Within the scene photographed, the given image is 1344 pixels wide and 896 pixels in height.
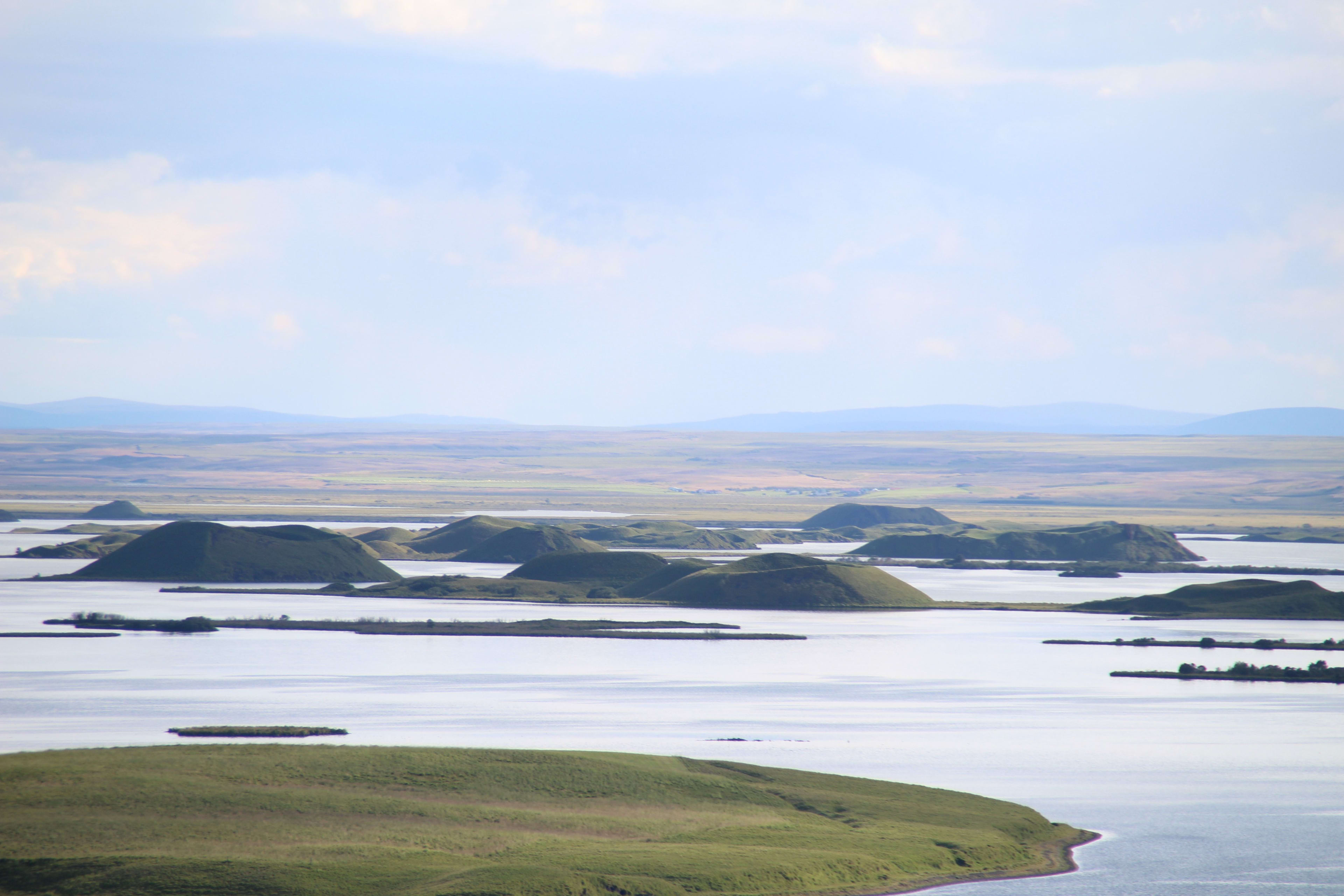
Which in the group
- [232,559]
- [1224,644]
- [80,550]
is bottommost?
[80,550]

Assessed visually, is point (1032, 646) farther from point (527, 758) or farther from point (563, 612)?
point (527, 758)

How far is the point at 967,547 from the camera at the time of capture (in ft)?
543

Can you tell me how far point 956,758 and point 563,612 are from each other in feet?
172

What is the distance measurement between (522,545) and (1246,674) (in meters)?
82.0

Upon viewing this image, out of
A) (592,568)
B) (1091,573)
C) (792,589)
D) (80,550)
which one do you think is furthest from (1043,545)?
(80,550)

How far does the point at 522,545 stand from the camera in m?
143

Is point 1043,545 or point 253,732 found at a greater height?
point 253,732

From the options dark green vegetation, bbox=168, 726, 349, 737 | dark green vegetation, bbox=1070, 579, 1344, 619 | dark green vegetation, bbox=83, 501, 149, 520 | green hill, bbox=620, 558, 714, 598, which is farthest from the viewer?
dark green vegetation, bbox=83, 501, 149, 520

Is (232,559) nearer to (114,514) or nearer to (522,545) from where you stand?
(522,545)

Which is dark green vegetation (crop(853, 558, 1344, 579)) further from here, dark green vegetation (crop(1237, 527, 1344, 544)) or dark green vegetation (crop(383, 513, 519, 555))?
dark green vegetation (crop(1237, 527, 1344, 544))

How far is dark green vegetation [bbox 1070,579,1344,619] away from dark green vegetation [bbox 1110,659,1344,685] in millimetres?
28363

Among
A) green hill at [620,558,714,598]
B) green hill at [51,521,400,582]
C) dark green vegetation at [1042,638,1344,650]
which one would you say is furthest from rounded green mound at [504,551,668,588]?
dark green vegetation at [1042,638,1344,650]

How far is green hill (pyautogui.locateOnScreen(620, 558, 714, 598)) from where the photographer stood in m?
111

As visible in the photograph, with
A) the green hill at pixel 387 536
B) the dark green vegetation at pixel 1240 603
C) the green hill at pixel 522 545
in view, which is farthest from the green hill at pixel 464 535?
the dark green vegetation at pixel 1240 603
